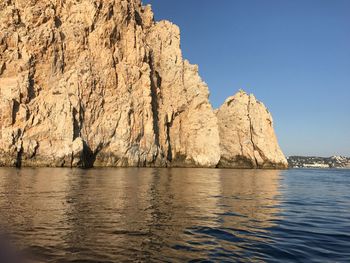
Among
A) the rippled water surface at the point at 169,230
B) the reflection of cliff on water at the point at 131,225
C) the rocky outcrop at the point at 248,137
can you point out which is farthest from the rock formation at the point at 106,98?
the rippled water surface at the point at 169,230

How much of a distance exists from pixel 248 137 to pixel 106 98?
41.2 m

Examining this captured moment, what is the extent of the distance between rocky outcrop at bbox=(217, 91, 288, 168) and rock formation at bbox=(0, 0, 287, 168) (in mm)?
275

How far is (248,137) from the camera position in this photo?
93.6 meters

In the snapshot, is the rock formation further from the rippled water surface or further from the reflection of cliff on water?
the rippled water surface

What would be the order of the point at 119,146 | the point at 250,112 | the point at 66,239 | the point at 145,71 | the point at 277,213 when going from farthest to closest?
the point at 250,112, the point at 145,71, the point at 119,146, the point at 277,213, the point at 66,239

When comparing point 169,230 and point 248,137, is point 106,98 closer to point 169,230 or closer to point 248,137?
point 248,137

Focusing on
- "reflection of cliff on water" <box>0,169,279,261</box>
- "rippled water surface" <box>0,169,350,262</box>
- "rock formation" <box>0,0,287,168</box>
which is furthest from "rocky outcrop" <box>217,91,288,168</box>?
"rippled water surface" <box>0,169,350,262</box>

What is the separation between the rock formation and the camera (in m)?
58.9

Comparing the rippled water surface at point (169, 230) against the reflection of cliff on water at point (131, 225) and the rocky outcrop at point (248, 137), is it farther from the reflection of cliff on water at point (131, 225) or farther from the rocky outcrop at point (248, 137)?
the rocky outcrop at point (248, 137)

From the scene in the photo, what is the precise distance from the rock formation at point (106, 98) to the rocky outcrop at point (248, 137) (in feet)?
0.90

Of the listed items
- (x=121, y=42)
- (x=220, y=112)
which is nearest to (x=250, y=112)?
(x=220, y=112)

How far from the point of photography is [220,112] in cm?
10188

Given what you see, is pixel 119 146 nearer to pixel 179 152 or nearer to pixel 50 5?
pixel 179 152

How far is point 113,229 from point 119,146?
190 feet
